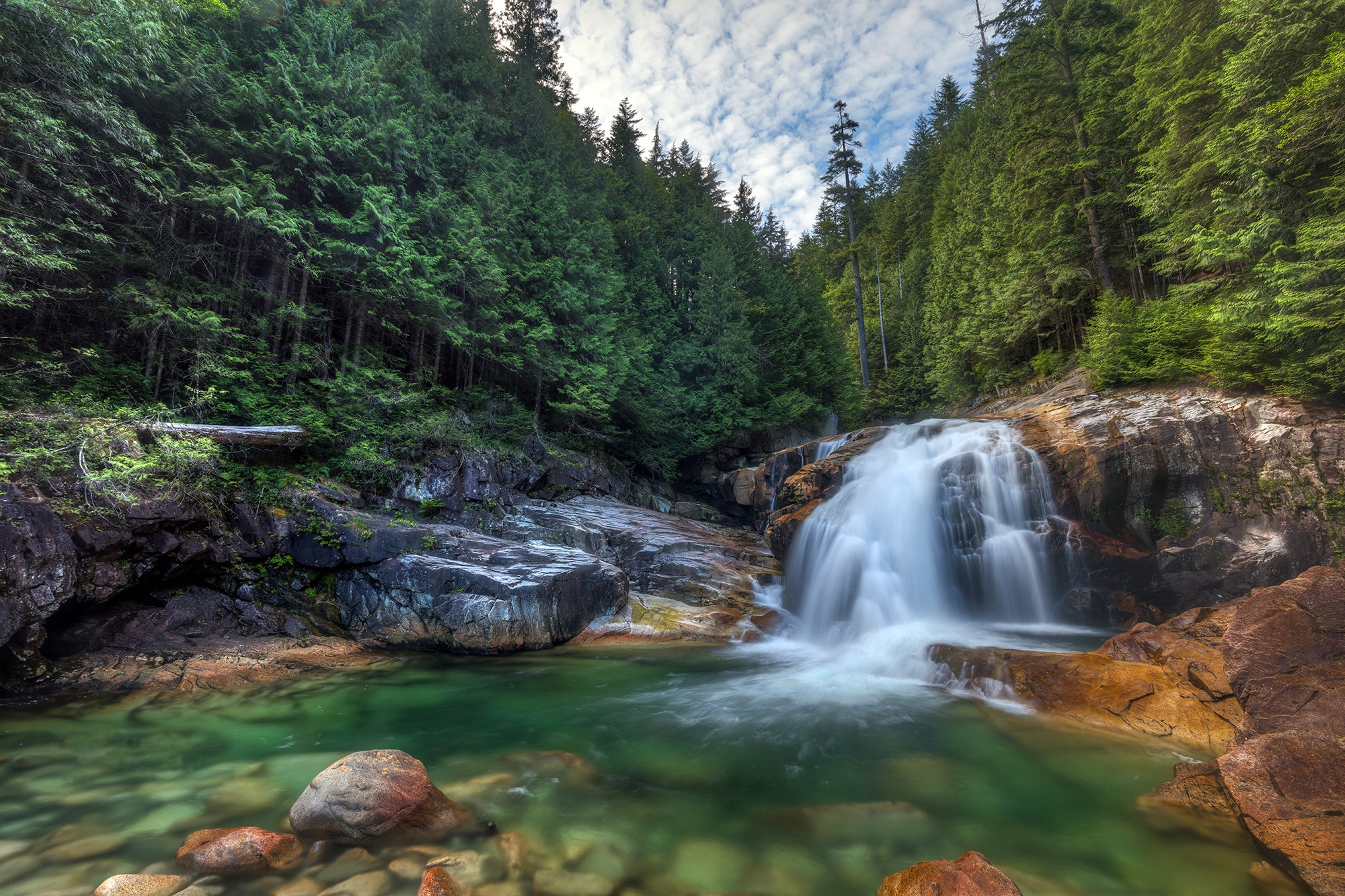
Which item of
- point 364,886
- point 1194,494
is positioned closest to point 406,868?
point 364,886

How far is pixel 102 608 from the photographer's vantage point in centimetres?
628

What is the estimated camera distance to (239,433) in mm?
7742

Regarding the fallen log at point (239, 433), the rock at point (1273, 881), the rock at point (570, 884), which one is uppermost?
the fallen log at point (239, 433)

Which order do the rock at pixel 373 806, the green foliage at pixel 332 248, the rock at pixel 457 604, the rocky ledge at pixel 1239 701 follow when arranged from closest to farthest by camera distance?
1. the rocky ledge at pixel 1239 701
2. the rock at pixel 373 806
3. the green foliage at pixel 332 248
4. the rock at pixel 457 604

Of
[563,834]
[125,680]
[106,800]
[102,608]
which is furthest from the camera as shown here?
[102,608]

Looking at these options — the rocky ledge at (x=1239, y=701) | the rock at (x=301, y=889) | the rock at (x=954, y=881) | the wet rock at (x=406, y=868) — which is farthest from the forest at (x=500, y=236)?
the rock at (x=954, y=881)

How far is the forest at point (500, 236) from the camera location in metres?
7.28

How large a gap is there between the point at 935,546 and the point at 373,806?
392 inches

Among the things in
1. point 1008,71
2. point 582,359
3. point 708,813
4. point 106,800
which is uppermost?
point 1008,71

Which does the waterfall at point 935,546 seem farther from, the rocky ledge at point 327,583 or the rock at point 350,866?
the rock at point 350,866

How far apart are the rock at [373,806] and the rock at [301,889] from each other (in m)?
0.31

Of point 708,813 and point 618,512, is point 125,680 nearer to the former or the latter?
point 708,813

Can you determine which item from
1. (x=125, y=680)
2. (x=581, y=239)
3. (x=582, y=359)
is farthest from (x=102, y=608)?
(x=581, y=239)

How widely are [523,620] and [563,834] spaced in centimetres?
497
